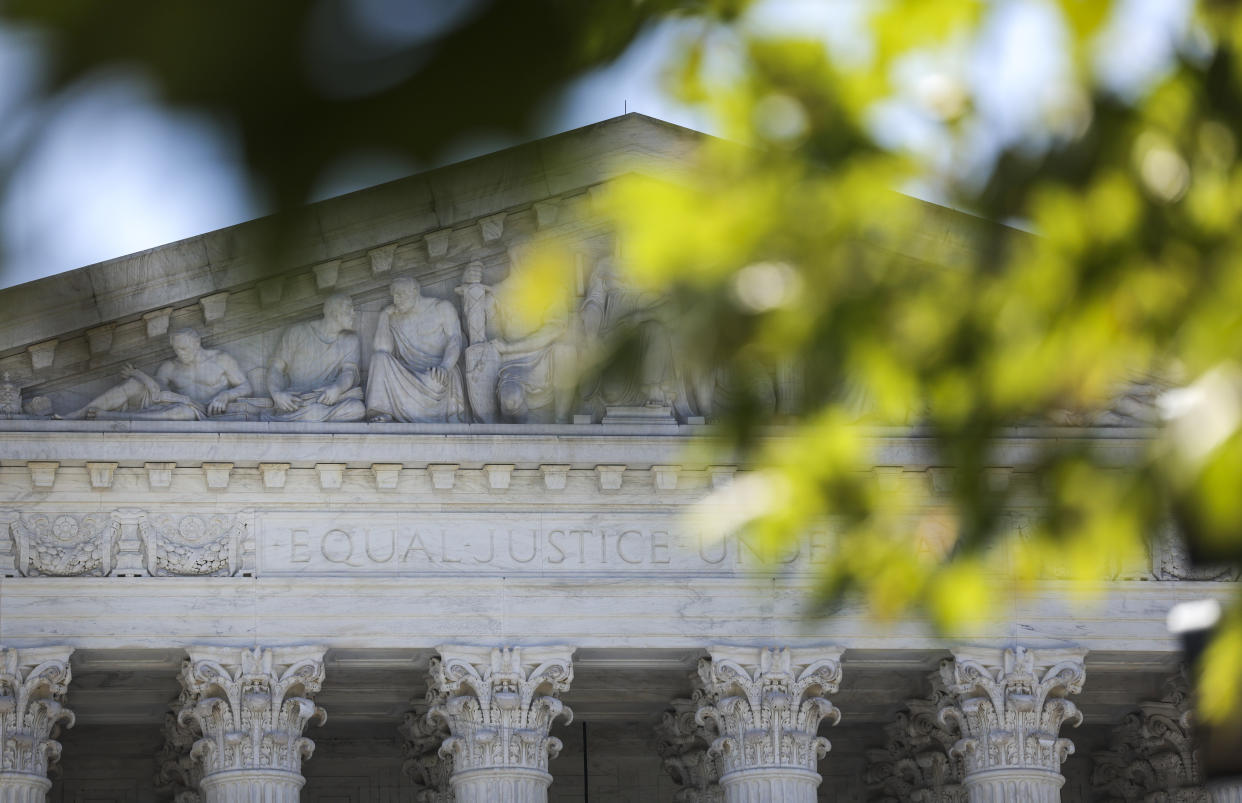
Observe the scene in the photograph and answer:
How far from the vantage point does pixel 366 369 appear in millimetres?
24781

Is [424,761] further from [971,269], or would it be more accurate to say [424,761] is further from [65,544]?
[971,269]

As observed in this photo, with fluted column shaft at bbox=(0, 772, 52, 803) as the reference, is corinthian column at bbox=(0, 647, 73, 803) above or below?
above

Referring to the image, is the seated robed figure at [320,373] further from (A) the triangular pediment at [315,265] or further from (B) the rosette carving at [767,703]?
(B) the rosette carving at [767,703]

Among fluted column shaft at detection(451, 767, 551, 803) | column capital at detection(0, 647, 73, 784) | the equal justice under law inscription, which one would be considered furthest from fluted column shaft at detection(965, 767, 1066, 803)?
column capital at detection(0, 647, 73, 784)

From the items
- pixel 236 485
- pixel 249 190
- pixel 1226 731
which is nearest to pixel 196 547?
pixel 236 485

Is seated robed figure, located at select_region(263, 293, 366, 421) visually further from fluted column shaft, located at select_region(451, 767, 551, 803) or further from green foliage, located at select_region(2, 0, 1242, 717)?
green foliage, located at select_region(2, 0, 1242, 717)

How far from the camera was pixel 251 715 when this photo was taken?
2328cm

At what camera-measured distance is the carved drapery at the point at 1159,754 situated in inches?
1070

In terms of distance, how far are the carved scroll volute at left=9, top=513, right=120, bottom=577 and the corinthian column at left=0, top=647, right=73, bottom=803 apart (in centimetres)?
96

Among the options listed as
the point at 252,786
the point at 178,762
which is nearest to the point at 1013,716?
the point at 252,786

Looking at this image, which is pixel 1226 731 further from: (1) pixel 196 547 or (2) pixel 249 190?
(1) pixel 196 547

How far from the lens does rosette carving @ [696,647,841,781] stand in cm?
2403

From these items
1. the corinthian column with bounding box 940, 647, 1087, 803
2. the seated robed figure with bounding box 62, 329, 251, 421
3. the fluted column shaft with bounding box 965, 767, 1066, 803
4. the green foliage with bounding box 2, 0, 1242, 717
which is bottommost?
the green foliage with bounding box 2, 0, 1242, 717

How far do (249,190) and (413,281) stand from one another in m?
22.3
